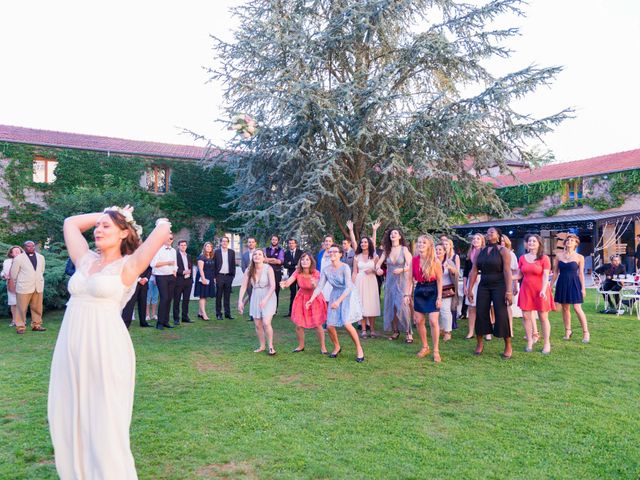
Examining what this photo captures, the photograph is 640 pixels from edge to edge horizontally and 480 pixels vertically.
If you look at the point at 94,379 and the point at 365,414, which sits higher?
the point at 94,379

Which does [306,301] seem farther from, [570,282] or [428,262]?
[570,282]

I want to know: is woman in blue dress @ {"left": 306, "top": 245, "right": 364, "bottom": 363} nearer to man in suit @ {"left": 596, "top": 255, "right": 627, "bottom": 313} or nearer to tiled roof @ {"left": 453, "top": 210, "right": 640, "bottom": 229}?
man in suit @ {"left": 596, "top": 255, "right": 627, "bottom": 313}

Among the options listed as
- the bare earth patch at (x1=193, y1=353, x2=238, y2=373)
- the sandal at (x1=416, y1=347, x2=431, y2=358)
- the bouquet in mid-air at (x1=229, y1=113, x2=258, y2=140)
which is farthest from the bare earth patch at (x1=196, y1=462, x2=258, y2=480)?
the bouquet in mid-air at (x1=229, y1=113, x2=258, y2=140)

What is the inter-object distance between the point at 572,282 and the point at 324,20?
43.9ft

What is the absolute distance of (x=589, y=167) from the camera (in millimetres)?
31484

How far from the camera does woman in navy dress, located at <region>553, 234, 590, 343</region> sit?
29.2ft

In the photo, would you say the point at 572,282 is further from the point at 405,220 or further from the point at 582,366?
the point at 405,220

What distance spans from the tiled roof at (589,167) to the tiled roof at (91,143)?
695 inches

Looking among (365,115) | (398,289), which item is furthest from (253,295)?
(365,115)

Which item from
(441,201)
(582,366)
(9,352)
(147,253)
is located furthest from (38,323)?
(441,201)

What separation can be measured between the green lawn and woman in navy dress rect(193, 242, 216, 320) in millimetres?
3913

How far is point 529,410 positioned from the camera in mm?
5195

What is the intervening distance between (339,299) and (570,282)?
14.3ft

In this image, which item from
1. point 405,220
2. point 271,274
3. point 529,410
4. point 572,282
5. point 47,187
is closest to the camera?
point 529,410
